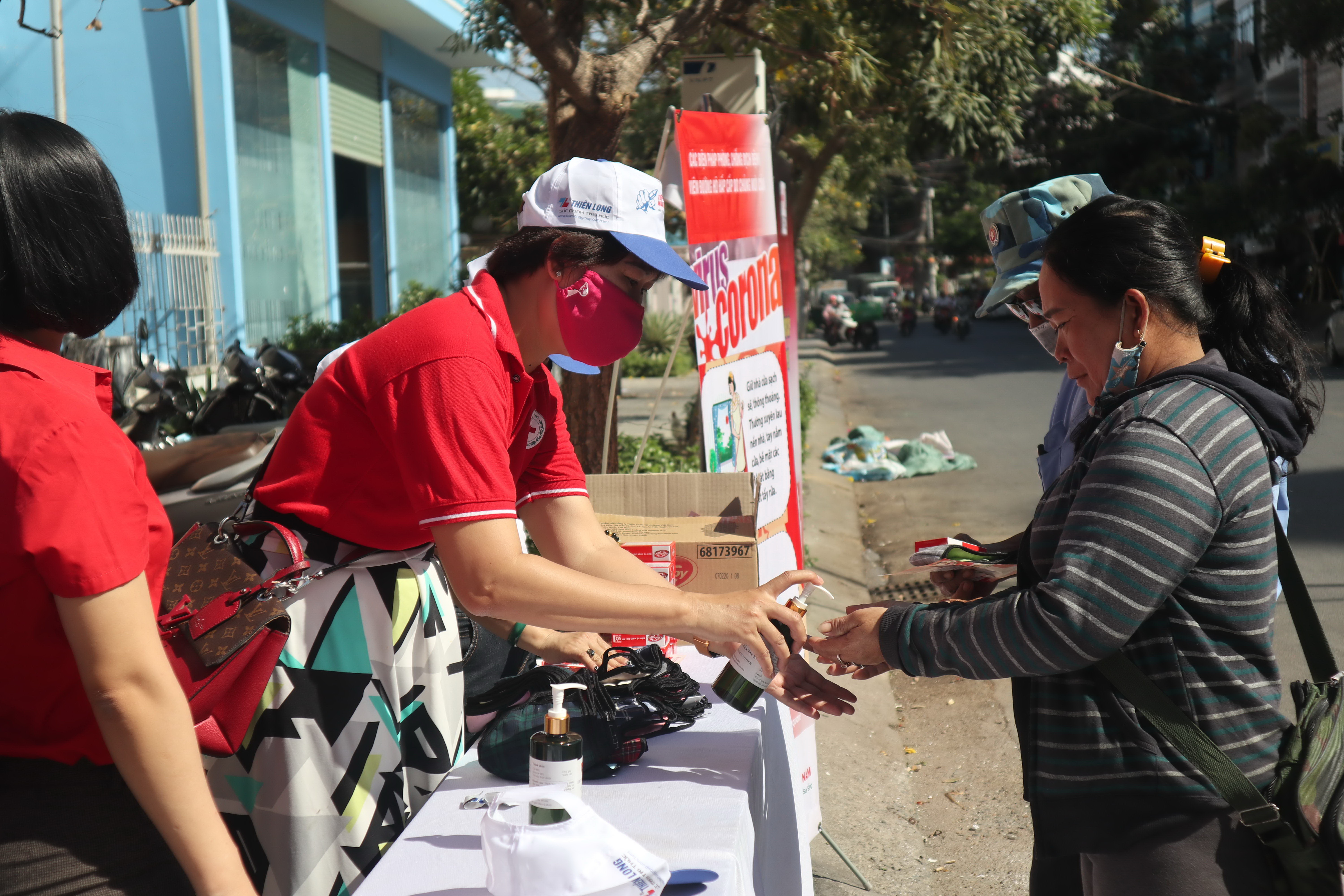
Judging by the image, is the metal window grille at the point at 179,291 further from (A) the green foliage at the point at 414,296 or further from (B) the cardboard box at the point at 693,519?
(B) the cardboard box at the point at 693,519


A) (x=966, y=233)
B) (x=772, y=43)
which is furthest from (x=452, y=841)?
(x=966, y=233)

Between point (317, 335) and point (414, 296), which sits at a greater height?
point (414, 296)

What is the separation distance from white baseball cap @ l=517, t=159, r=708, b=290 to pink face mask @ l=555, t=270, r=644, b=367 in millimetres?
93

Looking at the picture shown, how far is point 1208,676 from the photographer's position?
1654 mm

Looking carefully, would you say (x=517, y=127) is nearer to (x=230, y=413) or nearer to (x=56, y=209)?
(x=230, y=413)

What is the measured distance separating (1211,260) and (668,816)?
4.32ft

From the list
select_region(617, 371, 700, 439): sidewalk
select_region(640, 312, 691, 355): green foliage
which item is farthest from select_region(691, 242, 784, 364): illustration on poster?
select_region(640, 312, 691, 355): green foliage

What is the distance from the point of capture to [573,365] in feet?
8.94

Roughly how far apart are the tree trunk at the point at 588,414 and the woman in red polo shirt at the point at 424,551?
332 cm

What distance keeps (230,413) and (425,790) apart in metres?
5.81

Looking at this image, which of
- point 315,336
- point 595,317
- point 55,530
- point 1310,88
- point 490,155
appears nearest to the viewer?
point 55,530

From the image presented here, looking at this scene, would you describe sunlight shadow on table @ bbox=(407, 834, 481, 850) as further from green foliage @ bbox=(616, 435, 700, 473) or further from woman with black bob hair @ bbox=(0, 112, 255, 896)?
green foliage @ bbox=(616, 435, 700, 473)

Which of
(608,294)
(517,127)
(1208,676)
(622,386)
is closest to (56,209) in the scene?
(608,294)

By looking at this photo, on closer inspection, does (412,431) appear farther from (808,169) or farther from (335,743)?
(808,169)
